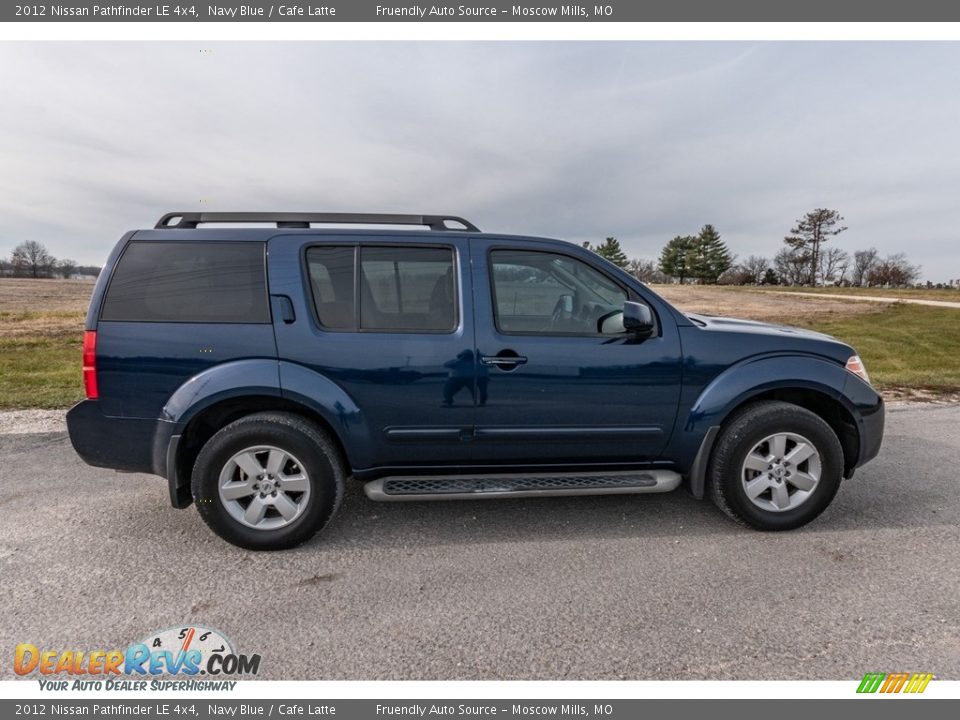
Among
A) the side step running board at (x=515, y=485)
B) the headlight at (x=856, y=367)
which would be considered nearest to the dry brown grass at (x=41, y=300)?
the side step running board at (x=515, y=485)

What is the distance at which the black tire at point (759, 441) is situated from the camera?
3000mm

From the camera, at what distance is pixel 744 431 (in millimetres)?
2994

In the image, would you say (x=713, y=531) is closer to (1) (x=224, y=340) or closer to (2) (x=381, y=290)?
(2) (x=381, y=290)

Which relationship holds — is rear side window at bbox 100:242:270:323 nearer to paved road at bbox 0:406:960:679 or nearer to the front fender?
paved road at bbox 0:406:960:679

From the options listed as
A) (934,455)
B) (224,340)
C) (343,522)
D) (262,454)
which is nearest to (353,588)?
(343,522)

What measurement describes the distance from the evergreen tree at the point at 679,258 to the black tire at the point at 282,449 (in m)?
83.6

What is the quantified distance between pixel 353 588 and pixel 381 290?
1.69 m

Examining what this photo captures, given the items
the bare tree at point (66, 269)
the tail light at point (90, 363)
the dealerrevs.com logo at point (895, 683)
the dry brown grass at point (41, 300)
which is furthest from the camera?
the bare tree at point (66, 269)

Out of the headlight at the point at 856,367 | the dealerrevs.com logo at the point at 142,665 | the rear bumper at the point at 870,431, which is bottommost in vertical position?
the dealerrevs.com logo at the point at 142,665

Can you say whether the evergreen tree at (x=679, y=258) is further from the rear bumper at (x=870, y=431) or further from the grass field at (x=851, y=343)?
the rear bumper at (x=870, y=431)

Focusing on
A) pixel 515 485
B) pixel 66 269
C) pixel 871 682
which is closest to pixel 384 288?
pixel 515 485

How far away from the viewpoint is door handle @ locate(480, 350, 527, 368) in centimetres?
290

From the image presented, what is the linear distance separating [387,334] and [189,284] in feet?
3.94

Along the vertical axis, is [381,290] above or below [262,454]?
above
